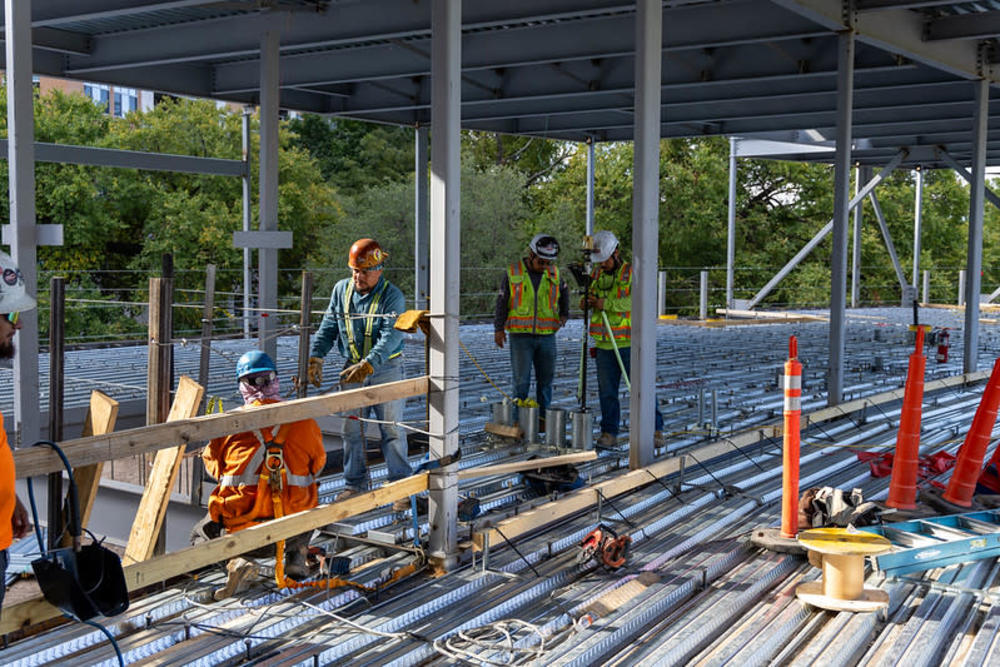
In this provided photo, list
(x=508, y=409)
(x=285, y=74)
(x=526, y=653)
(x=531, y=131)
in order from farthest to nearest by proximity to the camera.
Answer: (x=531, y=131)
(x=285, y=74)
(x=508, y=409)
(x=526, y=653)

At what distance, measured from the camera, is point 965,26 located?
38.5ft

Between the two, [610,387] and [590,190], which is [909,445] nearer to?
[610,387]

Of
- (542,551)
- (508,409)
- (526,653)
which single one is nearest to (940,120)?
(508,409)

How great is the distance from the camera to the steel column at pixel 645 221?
789cm

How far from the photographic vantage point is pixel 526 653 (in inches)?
196

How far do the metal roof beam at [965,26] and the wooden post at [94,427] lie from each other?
1025 centimetres

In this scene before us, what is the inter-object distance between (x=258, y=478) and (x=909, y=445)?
4597 millimetres

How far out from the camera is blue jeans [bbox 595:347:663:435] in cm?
945

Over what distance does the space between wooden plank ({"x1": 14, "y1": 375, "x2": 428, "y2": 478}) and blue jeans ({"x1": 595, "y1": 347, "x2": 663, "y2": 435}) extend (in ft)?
11.7

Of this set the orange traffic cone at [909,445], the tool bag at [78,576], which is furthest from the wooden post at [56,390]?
the orange traffic cone at [909,445]

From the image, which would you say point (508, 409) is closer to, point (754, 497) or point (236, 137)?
point (754, 497)

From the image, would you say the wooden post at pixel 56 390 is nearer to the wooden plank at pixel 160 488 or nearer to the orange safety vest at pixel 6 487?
the wooden plank at pixel 160 488

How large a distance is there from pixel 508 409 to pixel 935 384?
6.83m

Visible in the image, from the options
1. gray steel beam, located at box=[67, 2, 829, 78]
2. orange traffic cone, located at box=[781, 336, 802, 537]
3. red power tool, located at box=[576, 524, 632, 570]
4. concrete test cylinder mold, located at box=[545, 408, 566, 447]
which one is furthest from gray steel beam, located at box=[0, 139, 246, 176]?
orange traffic cone, located at box=[781, 336, 802, 537]
